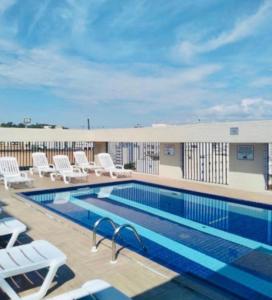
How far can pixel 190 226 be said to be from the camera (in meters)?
7.28

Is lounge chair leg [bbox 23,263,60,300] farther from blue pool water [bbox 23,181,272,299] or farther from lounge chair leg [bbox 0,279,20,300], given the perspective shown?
blue pool water [bbox 23,181,272,299]

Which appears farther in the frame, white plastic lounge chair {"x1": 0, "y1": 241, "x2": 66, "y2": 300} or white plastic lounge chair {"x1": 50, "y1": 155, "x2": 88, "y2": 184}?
white plastic lounge chair {"x1": 50, "y1": 155, "x2": 88, "y2": 184}

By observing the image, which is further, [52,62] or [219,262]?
[52,62]

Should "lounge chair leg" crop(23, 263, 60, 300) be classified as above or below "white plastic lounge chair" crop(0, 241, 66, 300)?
below

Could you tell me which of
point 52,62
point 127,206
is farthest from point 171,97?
point 127,206

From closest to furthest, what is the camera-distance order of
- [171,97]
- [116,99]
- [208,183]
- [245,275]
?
[245,275], [208,183], [171,97], [116,99]

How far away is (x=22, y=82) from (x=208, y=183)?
13043 mm

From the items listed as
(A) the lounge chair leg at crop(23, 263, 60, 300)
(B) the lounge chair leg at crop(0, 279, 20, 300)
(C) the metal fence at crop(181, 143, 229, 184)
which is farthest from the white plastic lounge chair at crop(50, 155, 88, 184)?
(B) the lounge chair leg at crop(0, 279, 20, 300)

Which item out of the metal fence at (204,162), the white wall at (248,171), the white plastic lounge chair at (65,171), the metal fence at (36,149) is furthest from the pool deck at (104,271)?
the metal fence at (36,149)

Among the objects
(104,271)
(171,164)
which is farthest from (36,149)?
(104,271)

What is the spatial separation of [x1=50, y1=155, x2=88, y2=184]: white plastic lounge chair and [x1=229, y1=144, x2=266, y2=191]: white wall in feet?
17.4

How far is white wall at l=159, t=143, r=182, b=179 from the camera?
12.6 m

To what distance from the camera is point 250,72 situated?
1616 centimetres

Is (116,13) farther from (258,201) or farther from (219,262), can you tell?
(219,262)
